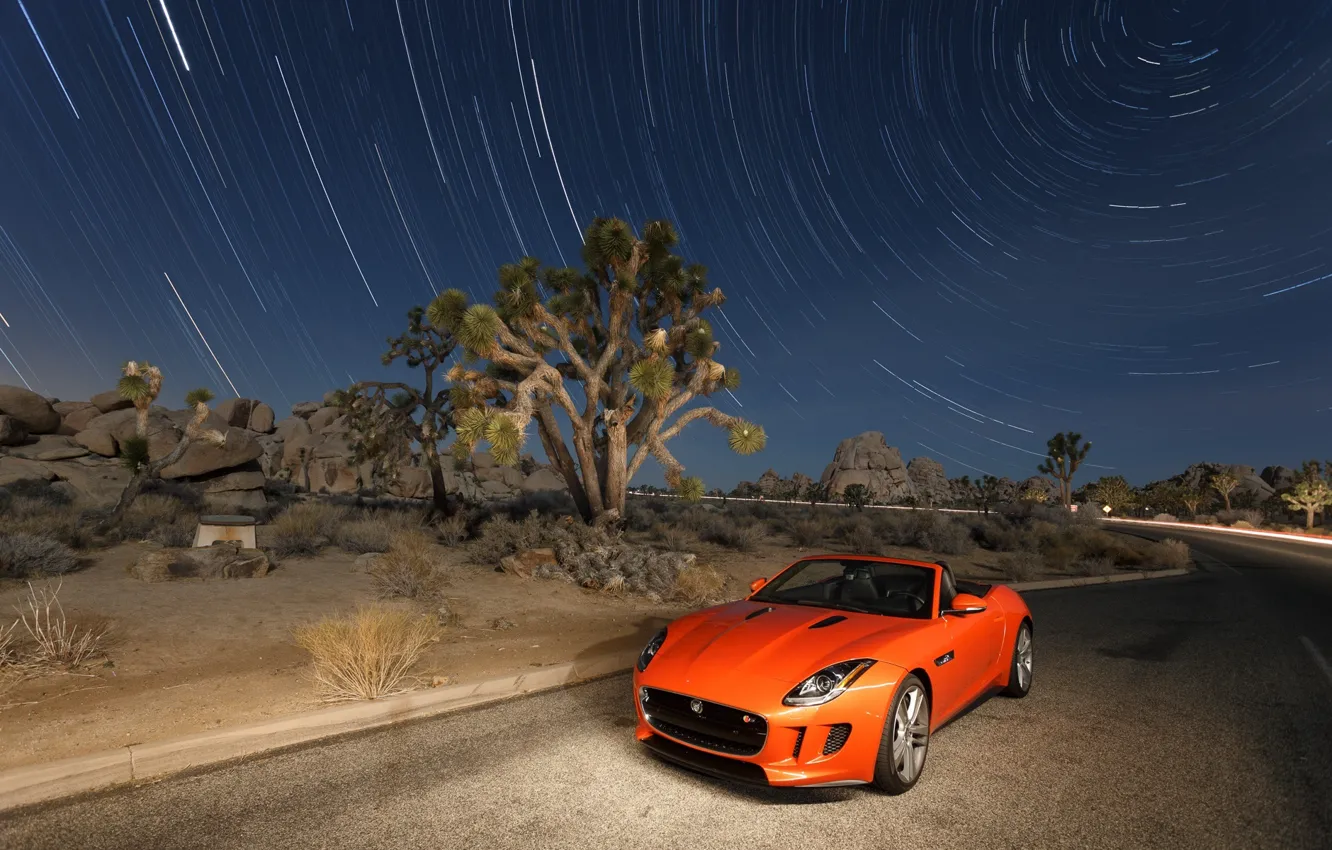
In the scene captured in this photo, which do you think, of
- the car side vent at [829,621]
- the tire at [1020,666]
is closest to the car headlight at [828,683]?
the car side vent at [829,621]

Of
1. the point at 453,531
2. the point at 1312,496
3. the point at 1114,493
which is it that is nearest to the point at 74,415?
the point at 453,531

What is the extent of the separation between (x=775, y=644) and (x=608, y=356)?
1240 cm

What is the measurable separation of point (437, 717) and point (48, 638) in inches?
167

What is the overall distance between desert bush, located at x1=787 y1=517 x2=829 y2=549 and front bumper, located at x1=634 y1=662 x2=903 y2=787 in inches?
701

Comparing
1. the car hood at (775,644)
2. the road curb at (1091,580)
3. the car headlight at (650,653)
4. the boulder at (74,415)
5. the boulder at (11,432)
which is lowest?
the road curb at (1091,580)

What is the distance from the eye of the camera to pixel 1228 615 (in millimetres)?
11586

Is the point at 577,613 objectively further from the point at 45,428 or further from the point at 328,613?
the point at 45,428

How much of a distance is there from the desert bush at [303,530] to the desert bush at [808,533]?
13.7 m

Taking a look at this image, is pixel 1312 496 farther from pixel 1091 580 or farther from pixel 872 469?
pixel 1091 580

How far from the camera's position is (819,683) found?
13.1ft

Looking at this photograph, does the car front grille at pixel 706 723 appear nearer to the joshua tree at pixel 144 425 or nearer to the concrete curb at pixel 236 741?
the concrete curb at pixel 236 741

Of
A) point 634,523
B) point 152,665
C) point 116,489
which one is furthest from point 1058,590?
point 116,489

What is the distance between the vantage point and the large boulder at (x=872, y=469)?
333 feet

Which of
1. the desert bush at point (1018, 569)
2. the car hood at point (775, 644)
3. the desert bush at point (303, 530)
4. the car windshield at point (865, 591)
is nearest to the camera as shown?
the car hood at point (775, 644)
